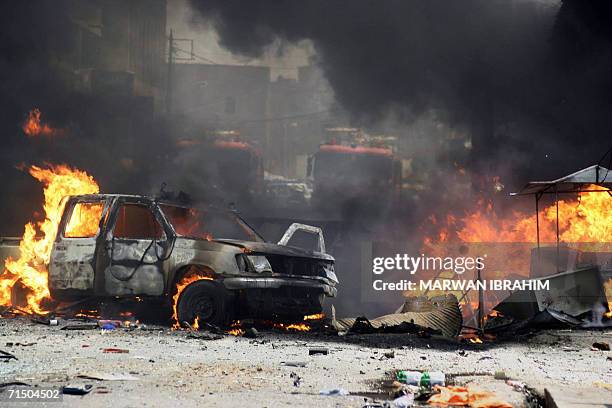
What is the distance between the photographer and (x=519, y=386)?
18.9ft

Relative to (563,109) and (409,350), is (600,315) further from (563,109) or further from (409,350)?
(563,109)

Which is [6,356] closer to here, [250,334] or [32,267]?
[250,334]

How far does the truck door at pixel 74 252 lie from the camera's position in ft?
31.7

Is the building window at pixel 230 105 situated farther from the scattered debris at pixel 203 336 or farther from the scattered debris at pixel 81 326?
the scattered debris at pixel 203 336

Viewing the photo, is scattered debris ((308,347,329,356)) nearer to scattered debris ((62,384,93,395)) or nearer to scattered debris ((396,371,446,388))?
scattered debris ((396,371,446,388))

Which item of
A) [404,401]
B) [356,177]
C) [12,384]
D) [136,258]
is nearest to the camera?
[404,401]

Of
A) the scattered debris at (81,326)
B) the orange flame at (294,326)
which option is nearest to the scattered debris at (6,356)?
the scattered debris at (81,326)

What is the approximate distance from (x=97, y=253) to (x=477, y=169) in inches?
778

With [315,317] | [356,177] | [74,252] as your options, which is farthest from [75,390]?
[356,177]

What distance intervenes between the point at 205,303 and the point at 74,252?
1.93 meters

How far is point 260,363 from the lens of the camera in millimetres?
6844

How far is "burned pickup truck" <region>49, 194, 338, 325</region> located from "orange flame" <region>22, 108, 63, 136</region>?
15.5 metres

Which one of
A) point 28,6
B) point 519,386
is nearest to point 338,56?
point 28,6

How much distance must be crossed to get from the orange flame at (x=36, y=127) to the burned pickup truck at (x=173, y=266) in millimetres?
15456
